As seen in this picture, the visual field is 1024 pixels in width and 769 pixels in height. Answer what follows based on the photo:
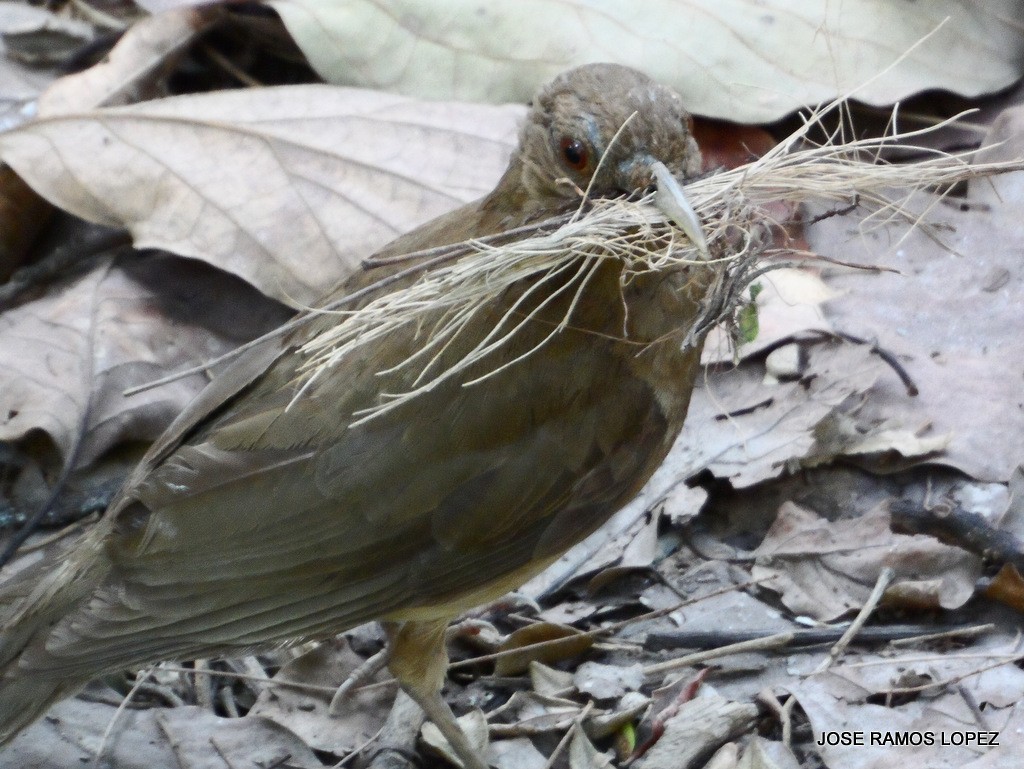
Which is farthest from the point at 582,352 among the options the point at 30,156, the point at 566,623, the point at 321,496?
the point at 30,156

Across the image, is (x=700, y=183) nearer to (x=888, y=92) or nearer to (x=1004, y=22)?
(x=888, y=92)

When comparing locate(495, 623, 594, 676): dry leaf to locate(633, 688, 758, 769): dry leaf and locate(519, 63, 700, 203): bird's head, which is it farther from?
locate(519, 63, 700, 203): bird's head

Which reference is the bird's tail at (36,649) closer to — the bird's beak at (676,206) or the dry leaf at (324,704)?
the dry leaf at (324,704)

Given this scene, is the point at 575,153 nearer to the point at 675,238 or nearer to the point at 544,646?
the point at 675,238

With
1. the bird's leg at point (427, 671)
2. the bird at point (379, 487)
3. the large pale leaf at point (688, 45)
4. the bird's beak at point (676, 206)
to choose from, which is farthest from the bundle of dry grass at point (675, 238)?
the large pale leaf at point (688, 45)

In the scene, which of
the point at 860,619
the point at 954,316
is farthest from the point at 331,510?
the point at 954,316
